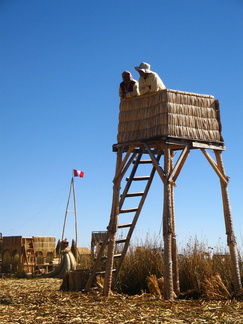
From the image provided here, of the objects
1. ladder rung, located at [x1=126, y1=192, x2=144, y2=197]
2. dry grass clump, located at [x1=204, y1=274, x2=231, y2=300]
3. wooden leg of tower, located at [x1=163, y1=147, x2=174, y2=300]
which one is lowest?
dry grass clump, located at [x1=204, y1=274, x2=231, y2=300]

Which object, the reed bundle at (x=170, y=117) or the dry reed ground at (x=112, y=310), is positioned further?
the reed bundle at (x=170, y=117)

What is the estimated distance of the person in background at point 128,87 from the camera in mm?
11867

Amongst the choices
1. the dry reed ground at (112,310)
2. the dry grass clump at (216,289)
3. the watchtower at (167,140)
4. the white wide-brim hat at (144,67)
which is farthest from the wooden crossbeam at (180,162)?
the dry reed ground at (112,310)

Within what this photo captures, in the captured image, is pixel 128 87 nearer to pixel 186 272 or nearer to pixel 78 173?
pixel 186 272

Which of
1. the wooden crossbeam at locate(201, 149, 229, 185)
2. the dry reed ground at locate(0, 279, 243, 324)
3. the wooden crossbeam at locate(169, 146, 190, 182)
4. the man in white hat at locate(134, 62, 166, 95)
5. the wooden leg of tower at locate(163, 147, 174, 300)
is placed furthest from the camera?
the man in white hat at locate(134, 62, 166, 95)

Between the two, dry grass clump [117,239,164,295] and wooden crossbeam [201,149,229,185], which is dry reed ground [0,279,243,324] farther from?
wooden crossbeam [201,149,229,185]

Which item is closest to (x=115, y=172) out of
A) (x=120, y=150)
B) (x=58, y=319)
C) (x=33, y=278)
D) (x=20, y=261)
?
(x=120, y=150)

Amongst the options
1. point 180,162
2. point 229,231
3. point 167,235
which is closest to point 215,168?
point 180,162

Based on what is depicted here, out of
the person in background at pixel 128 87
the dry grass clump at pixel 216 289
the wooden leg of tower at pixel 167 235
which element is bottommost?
the dry grass clump at pixel 216 289

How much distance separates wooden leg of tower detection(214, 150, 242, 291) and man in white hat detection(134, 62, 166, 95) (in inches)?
80.4

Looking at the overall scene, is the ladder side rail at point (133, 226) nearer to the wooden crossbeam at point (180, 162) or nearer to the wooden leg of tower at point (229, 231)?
the wooden crossbeam at point (180, 162)

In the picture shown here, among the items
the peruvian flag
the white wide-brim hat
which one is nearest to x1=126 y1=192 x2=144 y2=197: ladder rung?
the white wide-brim hat

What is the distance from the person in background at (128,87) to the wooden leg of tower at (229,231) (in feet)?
7.84

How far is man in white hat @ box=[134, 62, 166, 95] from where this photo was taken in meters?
11.6
